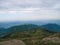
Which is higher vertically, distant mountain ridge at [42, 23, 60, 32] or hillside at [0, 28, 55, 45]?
distant mountain ridge at [42, 23, 60, 32]


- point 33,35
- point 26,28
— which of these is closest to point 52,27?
point 33,35

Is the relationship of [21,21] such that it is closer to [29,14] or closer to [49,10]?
[29,14]

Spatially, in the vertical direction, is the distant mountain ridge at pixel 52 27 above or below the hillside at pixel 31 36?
above

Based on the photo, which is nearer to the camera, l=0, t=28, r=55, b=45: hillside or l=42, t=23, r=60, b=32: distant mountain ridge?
l=0, t=28, r=55, b=45: hillside

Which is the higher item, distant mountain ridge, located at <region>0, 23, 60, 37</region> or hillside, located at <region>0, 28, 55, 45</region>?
distant mountain ridge, located at <region>0, 23, 60, 37</region>

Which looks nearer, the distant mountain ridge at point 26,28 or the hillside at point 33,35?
the hillside at point 33,35

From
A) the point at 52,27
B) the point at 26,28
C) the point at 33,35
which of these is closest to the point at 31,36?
the point at 33,35

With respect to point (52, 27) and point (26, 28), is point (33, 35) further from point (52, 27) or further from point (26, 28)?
point (52, 27)

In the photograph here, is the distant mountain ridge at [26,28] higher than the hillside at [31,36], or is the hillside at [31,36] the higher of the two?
the distant mountain ridge at [26,28]

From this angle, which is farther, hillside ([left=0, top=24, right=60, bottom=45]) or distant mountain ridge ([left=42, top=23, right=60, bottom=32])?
distant mountain ridge ([left=42, top=23, right=60, bottom=32])

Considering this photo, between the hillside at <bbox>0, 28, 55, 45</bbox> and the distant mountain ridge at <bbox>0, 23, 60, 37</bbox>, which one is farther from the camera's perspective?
the distant mountain ridge at <bbox>0, 23, 60, 37</bbox>

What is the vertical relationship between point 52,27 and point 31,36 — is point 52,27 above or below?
above
